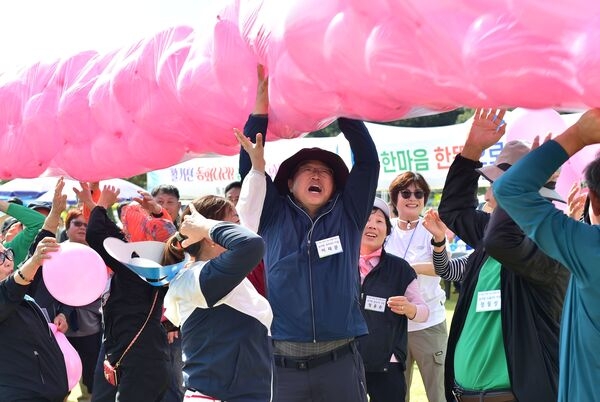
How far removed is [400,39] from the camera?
2.09 m

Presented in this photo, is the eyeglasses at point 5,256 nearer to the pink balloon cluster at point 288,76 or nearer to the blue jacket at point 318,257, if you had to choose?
the pink balloon cluster at point 288,76

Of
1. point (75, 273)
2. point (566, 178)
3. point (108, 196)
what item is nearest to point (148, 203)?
point (108, 196)

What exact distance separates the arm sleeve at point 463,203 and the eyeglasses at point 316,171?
52cm

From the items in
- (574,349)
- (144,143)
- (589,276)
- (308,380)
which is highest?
(144,143)

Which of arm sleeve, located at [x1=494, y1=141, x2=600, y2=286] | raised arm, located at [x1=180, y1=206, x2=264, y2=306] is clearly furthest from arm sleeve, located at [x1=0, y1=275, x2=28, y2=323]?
arm sleeve, located at [x1=494, y1=141, x2=600, y2=286]

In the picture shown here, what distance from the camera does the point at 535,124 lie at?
3529 mm

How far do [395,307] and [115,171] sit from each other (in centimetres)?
157

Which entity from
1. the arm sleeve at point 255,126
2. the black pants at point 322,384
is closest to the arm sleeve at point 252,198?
the arm sleeve at point 255,126

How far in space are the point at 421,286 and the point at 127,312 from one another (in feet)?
5.86

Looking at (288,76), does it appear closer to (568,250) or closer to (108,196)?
(568,250)

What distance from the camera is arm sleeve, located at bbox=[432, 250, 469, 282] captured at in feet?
13.4

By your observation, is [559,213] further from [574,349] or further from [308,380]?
[308,380]

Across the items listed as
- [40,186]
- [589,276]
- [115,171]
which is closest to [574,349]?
[589,276]

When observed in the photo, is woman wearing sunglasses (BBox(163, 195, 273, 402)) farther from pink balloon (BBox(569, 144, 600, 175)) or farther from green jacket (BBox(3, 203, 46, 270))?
green jacket (BBox(3, 203, 46, 270))
